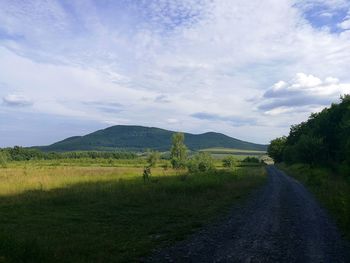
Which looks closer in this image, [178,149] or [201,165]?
[201,165]

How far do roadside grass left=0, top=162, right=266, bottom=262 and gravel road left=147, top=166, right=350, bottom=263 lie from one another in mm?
868

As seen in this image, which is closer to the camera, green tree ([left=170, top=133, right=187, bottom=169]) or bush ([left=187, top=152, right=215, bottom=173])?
bush ([left=187, top=152, right=215, bottom=173])

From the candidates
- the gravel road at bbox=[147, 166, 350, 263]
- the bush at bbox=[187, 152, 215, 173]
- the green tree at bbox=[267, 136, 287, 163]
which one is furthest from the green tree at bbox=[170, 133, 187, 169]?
the green tree at bbox=[267, 136, 287, 163]

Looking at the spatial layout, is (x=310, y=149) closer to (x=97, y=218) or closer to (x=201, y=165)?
(x=201, y=165)

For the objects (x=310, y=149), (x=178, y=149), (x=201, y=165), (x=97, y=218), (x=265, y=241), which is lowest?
(x=265, y=241)

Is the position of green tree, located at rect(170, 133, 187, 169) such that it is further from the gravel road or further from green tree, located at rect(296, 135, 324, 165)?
the gravel road

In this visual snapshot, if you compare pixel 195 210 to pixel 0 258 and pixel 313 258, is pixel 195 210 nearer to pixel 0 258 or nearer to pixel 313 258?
pixel 313 258

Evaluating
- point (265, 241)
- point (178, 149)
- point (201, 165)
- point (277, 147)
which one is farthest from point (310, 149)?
point (277, 147)

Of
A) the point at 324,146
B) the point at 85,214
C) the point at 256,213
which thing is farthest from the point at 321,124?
the point at 85,214

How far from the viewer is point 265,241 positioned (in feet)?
39.9

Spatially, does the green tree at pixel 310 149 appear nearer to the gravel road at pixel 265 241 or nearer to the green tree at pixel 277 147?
the gravel road at pixel 265 241

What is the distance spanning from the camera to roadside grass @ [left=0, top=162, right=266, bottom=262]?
9.93 metres

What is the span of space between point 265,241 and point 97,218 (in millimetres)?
7204

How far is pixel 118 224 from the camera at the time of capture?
15.0 m
